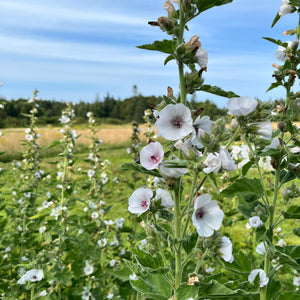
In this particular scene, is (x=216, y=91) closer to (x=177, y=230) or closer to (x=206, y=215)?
(x=206, y=215)

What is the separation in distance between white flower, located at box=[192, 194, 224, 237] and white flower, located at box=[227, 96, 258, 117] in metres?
0.37

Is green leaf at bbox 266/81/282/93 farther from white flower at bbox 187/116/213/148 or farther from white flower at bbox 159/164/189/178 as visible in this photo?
white flower at bbox 159/164/189/178

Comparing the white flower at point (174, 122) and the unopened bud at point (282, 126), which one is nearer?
the white flower at point (174, 122)

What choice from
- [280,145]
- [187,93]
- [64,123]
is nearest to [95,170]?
[64,123]

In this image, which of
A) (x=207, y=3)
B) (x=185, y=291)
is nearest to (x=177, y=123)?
(x=207, y=3)

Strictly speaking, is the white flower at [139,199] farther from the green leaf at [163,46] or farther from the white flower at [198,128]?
the green leaf at [163,46]

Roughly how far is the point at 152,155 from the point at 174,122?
165mm

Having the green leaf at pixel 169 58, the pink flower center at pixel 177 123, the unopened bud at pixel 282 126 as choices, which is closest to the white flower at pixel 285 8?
the unopened bud at pixel 282 126

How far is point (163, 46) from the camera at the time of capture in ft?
4.44

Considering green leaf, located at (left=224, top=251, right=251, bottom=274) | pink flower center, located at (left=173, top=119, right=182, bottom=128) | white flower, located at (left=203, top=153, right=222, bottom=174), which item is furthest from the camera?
green leaf, located at (left=224, top=251, right=251, bottom=274)

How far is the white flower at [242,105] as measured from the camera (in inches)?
53.4

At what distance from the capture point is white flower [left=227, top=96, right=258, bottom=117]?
136cm

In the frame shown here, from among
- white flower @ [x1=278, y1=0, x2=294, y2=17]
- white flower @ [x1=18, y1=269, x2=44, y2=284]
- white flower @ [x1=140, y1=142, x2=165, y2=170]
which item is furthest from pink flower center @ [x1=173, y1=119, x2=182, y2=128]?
white flower @ [x1=18, y1=269, x2=44, y2=284]

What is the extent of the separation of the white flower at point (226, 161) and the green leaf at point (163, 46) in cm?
46
